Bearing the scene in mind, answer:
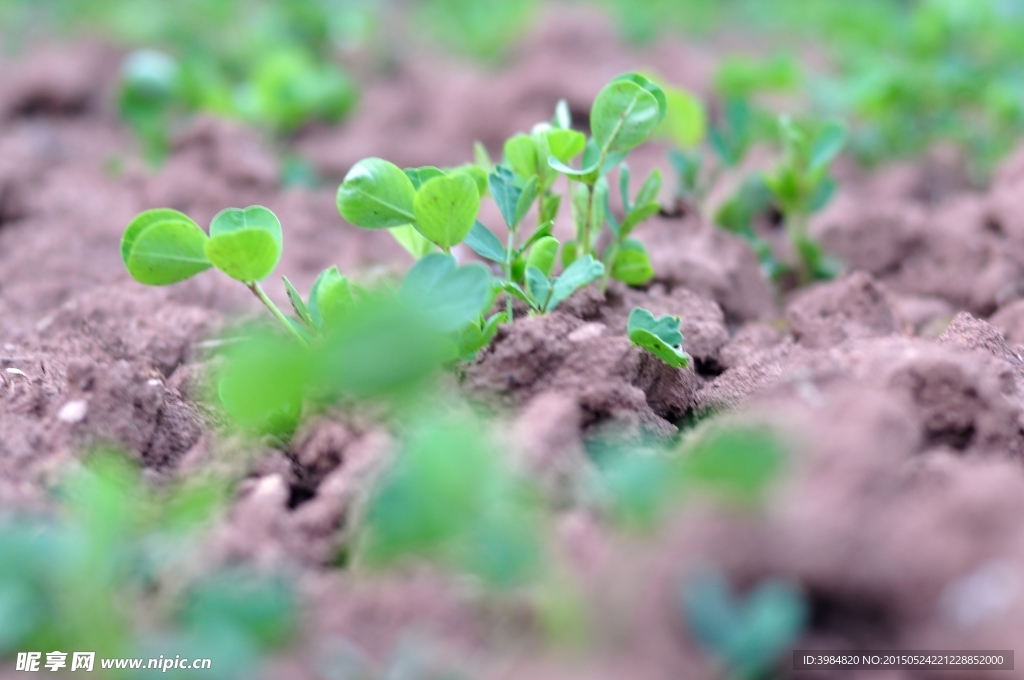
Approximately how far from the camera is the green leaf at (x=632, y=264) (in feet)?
4.42

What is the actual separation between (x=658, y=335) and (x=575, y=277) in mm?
117

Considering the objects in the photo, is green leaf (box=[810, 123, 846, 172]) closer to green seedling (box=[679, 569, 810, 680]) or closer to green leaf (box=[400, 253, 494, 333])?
green leaf (box=[400, 253, 494, 333])

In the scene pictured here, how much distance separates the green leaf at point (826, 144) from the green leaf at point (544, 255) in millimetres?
796

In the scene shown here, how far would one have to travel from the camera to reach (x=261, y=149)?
2.42 m

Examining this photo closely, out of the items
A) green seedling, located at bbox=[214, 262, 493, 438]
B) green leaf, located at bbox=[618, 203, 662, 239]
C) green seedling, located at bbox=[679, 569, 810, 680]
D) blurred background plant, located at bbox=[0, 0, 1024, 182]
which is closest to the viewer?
green seedling, located at bbox=[679, 569, 810, 680]

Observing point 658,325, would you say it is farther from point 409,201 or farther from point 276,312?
point 276,312

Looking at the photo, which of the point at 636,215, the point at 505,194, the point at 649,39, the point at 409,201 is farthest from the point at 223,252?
the point at 649,39

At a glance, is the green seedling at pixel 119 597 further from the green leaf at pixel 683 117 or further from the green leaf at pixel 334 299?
the green leaf at pixel 683 117

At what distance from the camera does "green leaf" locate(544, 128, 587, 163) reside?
1.18 metres

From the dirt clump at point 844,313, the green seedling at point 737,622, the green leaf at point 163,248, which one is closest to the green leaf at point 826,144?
the dirt clump at point 844,313

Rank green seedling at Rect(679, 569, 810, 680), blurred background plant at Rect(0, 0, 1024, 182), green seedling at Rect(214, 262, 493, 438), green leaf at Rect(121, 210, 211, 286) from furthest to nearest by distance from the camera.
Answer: blurred background plant at Rect(0, 0, 1024, 182) → green leaf at Rect(121, 210, 211, 286) → green seedling at Rect(214, 262, 493, 438) → green seedling at Rect(679, 569, 810, 680)

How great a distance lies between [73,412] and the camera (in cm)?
105

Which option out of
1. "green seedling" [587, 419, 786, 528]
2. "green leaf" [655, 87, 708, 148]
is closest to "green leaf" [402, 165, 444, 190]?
"green seedling" [587, 419, 786, 528]

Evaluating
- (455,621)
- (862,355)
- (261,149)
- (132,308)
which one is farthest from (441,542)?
(261,149)
